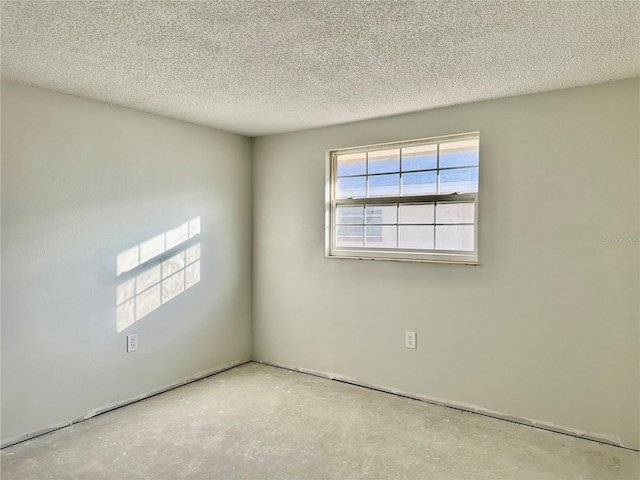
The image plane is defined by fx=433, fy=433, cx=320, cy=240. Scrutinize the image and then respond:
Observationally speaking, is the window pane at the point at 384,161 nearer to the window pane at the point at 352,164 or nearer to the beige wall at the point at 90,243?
the window pane at the point at 352,164

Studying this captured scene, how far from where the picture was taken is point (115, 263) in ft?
9.95

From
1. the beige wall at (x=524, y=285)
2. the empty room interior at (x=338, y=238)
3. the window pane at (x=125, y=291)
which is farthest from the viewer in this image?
the window pane at (x=125, y=291)

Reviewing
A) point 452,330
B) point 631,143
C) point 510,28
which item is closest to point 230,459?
point 452,330

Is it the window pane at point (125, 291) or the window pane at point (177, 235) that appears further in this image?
the window pane at point (177, 235)

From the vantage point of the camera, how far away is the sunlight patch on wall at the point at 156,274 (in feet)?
10.2

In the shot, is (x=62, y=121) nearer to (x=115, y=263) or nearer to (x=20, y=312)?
(x=115, y=263)

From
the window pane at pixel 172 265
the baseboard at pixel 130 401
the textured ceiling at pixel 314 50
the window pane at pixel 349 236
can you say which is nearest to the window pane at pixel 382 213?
the window pane at pixel 349 236

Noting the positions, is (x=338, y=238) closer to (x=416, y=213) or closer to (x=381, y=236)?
(x=381, y=236)

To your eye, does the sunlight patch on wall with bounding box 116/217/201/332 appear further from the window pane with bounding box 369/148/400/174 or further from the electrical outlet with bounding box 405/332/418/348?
the electrical outlet with bounding box 405/332/418/348

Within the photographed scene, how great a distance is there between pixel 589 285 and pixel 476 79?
1.40 metres

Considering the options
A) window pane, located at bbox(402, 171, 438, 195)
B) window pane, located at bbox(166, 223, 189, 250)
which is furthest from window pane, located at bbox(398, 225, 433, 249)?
window pane, located at bbox(166, 223, 189, 250)

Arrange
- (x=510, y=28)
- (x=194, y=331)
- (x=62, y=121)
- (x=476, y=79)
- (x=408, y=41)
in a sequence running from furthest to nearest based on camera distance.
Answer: (x=194, y=331)
(x=62, y=121)
(x=476, y=79)
(x=408, y=41)
(x=510, y=28)

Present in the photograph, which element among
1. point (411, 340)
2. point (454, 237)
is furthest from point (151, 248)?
point (454, 237)

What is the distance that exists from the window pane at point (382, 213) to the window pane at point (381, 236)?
49 mm
